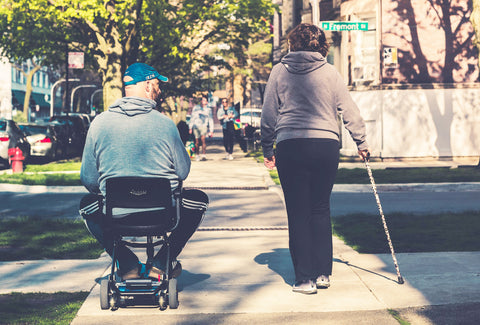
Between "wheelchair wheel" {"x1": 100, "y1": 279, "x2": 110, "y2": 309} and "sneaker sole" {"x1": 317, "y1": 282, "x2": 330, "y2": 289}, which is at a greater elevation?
"wheelchair wheel" {"x1": 100, "y1": 279, "x2": 110, "y2": 309}

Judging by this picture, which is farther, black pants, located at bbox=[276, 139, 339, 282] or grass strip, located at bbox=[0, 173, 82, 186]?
grass strip, located at bbox=[0, 173, 82, 186]

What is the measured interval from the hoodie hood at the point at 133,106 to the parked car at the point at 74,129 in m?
25.2

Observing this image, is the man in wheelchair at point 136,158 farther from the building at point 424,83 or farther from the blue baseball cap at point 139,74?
the building at point 424,83

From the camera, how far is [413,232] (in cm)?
910

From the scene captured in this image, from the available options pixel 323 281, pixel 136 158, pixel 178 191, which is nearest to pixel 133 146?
pixel 136 158

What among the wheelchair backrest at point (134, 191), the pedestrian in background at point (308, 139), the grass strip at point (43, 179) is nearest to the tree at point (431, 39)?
the grass strip at point (43, 179)

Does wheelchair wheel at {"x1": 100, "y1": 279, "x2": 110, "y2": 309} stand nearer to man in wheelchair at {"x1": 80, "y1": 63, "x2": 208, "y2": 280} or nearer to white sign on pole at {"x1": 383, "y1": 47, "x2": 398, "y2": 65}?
man in wheelchair at {"x1": 80, "y1": 63, "x2": 208, "y2": 280}

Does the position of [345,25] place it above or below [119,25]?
below

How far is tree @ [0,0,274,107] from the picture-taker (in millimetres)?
23359

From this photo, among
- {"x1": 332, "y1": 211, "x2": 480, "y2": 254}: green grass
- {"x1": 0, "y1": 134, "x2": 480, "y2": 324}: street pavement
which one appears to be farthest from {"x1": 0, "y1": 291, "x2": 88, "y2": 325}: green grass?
{"x1": 332, "y1": 211, "x2": 480, "y2": 254}: green grass

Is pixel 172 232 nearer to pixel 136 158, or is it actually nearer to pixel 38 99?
pixel 136 158

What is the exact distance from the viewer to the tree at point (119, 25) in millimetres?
23359

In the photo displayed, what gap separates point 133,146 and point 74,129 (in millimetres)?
26859

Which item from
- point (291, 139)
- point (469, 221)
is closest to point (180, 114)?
point (469, 221)
